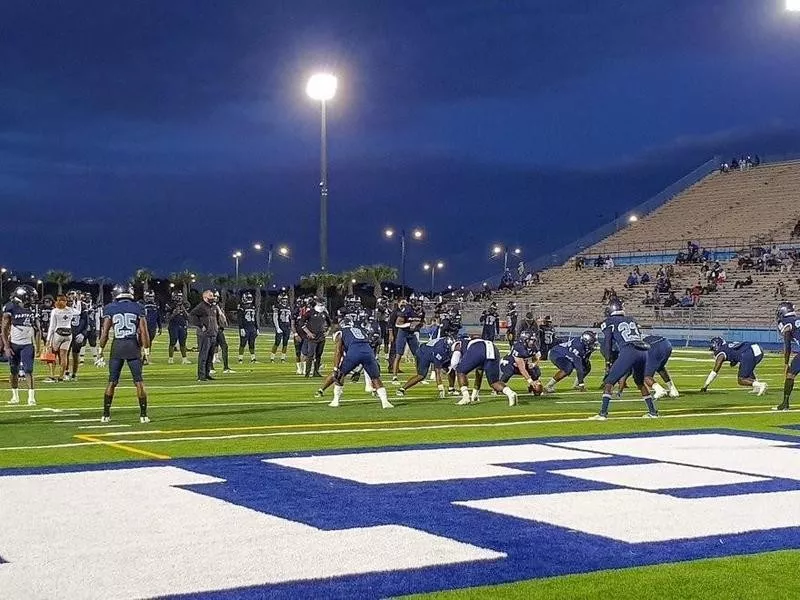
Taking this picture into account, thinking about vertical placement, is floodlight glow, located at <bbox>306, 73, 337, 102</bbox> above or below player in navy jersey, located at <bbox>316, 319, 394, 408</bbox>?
above

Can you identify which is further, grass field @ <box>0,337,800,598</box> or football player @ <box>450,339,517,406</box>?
football player @ <box>450,339,517,406</box>

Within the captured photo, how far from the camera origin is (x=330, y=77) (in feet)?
96.6

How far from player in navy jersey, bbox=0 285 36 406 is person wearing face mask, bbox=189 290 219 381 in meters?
6.14

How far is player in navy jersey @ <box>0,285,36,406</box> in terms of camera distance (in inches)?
667

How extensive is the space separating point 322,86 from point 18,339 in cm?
1399

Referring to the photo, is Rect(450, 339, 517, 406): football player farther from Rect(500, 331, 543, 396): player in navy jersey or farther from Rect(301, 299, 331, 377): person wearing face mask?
Rect(301, 299, 331, 377): person wearing face mask

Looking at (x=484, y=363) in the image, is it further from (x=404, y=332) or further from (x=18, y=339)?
(x=18, y=339)

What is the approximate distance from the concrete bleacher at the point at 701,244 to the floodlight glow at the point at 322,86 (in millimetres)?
21279

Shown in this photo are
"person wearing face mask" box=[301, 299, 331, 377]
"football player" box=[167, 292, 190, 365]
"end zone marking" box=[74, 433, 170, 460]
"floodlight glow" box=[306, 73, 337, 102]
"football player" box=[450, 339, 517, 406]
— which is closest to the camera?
"end zone marking" box=[74, 433, 170, 460]

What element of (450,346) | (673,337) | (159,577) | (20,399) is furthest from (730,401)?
(673,337)

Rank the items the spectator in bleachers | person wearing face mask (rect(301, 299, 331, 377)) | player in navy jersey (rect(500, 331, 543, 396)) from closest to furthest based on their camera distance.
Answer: player in navy jersey (rect(500, 331, 543, 396))
person wearing face mask (rect(301, 299, 331, 377))
the spectator in bleachers

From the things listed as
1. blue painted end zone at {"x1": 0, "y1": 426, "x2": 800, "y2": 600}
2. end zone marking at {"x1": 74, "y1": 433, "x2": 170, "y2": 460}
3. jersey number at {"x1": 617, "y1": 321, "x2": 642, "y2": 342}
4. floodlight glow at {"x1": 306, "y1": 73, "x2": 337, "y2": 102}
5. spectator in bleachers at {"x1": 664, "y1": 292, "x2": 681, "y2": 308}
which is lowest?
blue painted end zone at {"x1": 0, "y1": 426, "x2": 800, "y2": 600}

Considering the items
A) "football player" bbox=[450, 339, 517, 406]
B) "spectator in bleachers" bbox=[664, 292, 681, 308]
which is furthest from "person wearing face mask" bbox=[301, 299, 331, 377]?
"spectator in bleachers" bbox=[664, 292, 681, 308]

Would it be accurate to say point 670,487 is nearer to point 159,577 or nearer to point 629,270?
point 159,577
